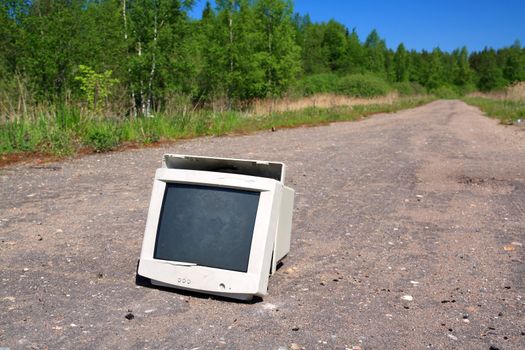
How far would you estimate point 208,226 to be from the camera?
3057 millimetres

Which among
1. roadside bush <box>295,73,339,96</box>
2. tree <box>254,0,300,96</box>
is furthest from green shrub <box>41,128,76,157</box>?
roadside bush <box>295,73,339,96</box>

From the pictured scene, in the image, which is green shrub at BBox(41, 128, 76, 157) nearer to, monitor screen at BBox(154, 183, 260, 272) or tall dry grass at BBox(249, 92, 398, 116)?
monitor screen at BBox(154, 183, 260, 272)

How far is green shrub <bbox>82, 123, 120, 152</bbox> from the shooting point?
9.01 metres

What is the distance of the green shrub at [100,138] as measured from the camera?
901 centimetres

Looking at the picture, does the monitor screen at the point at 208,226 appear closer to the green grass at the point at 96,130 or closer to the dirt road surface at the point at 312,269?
the dirt road surface at the point at 312,269

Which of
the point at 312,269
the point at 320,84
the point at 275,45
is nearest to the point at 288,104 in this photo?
the point at 275,45

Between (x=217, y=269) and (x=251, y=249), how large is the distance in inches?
9.1

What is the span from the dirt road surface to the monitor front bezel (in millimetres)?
116

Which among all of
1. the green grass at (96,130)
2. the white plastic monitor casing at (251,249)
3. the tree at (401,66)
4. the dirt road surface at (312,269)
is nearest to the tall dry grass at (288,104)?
the green grass at (96,130)

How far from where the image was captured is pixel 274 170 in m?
3.37

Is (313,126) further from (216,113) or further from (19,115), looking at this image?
(19,115)

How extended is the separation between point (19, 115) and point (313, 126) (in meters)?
9.16

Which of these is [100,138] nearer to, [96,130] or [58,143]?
[96,130]

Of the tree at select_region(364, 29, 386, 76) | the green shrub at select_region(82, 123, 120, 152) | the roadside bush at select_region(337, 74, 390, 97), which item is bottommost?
the green shrub at select_region(82, 123, 120, 152)
